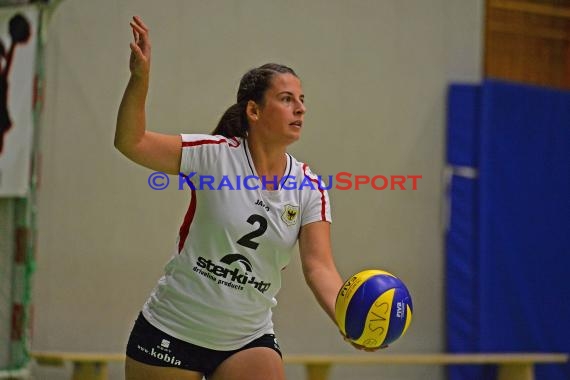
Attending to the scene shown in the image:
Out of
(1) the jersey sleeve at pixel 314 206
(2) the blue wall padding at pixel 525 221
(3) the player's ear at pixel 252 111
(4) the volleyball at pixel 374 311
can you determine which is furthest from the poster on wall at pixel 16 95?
(2) the blue wall padding at pixel 525 221

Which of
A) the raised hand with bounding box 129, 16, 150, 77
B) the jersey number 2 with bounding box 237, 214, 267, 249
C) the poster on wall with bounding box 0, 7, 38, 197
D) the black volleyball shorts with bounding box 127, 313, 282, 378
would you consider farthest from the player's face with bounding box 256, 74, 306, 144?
the poster on wall with bounding box 0, 7, 38, 197

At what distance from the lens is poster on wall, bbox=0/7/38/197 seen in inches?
210

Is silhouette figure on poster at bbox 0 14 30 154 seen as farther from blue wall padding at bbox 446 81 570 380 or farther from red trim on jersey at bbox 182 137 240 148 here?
blue wall padding at bbox 446 81 570 380

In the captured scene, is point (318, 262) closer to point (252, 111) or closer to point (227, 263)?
point (227, 263)

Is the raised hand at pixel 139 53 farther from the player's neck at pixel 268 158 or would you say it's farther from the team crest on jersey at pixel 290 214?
the team crest on jersey at pixel 290 214

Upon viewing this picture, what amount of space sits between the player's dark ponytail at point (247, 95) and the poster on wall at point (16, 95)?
2.41 metres

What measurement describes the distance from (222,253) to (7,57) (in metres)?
2.88

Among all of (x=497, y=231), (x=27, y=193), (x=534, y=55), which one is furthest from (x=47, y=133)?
(x=534, y=55)

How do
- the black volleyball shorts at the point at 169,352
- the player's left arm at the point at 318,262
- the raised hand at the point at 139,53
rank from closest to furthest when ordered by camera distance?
the raised hand at the point at 139,53, the black volleyball shorts at the point at 169,352, the player's left arm at the point at 318,262

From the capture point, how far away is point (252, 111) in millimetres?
3352

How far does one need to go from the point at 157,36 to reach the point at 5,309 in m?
2.46

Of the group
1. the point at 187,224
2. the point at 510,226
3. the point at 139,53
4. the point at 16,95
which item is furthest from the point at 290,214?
the point at 510,226

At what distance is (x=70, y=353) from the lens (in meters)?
6.15

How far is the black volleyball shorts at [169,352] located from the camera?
3100mm
